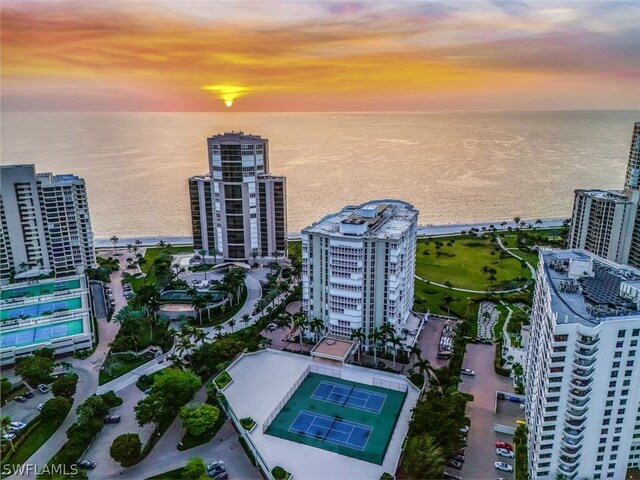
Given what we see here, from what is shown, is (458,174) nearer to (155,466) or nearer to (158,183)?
(158,183)

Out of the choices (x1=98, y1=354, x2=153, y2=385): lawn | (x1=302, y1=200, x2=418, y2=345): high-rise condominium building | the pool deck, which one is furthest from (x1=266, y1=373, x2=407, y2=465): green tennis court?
(x1=98, y1=354, x2=153, y2=385): lawn

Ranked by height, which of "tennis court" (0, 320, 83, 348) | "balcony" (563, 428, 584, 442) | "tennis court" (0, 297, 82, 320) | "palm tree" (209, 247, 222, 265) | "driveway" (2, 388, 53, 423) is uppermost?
"balcony" (563, 428, 584, 442)

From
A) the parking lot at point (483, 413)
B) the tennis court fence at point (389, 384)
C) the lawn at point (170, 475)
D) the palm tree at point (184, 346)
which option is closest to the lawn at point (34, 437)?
the lawn at point (170, 475)

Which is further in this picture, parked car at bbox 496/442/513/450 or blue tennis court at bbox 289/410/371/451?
parked car at bbox 496/442/513/450

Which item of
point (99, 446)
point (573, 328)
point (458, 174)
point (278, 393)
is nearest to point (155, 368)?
point (99, 446)

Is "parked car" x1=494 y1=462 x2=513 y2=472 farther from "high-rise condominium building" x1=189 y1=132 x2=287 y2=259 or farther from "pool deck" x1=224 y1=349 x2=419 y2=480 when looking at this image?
"high-rise condominium building" x1=189 y1=132 x2=287 y2=259

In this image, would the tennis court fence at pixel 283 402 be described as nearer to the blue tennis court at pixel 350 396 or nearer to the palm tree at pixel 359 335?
the blue tennis court at pixel 350 396

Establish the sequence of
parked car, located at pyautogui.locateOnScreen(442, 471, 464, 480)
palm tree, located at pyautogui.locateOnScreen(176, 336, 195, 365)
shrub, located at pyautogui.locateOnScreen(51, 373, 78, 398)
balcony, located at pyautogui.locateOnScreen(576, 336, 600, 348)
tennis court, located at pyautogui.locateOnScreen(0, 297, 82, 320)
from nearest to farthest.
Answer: balcony, located at pyautogui.locateOnScreen(576, 336, 600, 348)
parked car, located at pyautogui.locateOnScreen(442, 471, 464, 480)
shrub, located at pyautogui.locateOnScreen(51, 373, 78, 398)
palm tree, located at pyautogui.locateOnScreen(176, 336, 195, 365)
tennis court, located at pyautogui.locateOnScreen(0, 297, 82, 320)
